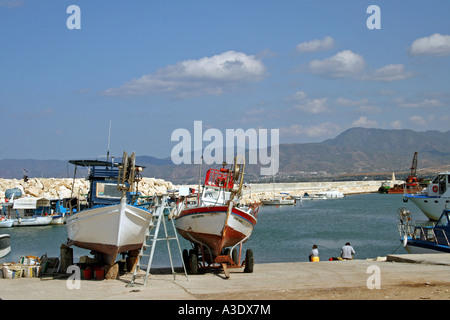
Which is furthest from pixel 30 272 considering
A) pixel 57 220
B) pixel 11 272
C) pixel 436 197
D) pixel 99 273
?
pixel 57 220

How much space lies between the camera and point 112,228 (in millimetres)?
18281

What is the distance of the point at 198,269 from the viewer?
1998 cm

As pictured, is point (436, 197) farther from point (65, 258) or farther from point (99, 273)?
point (65, 258)

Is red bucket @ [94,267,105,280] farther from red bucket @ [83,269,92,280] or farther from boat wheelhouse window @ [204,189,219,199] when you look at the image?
boat wheelhouse window @ [204,189,219,199]

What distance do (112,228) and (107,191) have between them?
17.4 ft

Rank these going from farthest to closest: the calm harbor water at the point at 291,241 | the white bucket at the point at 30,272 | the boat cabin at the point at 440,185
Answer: the boat cabin at the point at 440,185 → the calm harbor water at the point at 291,241 → the white bucket at the point at 30,272

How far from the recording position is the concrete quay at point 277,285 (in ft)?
44.3

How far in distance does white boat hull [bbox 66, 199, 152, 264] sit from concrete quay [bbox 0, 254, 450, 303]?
1132 mm

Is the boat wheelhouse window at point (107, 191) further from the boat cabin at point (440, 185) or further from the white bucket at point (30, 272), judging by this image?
the boat cabin at point (440, 185)

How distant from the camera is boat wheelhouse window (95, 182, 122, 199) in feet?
76.5

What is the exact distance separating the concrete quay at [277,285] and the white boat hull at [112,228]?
113cm

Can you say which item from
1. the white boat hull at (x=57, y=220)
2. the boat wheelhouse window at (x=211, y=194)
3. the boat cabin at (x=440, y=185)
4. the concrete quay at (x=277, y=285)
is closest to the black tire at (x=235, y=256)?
the concrete quay at (x=277, y=285)
